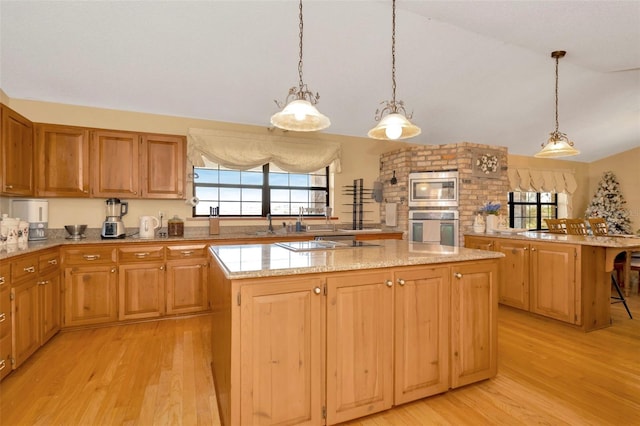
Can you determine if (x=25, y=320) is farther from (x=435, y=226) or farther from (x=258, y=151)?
(x=435, y=226)

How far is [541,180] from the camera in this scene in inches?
266

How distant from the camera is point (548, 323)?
331 cm

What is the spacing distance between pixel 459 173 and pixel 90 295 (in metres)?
4.90

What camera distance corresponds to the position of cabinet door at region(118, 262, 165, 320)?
128 inches

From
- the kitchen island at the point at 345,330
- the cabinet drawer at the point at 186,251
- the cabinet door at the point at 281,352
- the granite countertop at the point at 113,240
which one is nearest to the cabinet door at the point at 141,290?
the cabinet drawer at the point at 186,251

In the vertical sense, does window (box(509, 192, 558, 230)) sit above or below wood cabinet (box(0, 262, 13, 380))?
above

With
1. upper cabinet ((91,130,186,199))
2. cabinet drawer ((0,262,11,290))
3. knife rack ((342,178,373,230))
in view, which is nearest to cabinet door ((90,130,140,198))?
upper cabinet ((91,130,186,199))

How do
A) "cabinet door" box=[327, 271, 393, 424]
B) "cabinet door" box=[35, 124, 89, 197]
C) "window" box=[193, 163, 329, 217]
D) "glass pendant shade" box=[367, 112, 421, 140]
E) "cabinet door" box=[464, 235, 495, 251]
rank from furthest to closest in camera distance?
1. "window" box=[193, 163, 329, 217]
2. "cabinet door" box=[464, 235, 495, 251]
3. "cabinet door" box=[35, 124, 89, 197]
4. "glass pendant shade" box=[367, 112, 421, 140]
5. "cabinet door" box=[327, 271, 393, 424]

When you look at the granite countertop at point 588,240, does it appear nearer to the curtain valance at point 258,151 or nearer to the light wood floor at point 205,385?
the light wood floor at point 205,385

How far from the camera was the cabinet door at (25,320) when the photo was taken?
2248 millimetres

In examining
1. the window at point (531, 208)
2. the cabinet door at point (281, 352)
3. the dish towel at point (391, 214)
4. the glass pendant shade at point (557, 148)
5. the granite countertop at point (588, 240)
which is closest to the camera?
the cabinet door at point (281, 352)

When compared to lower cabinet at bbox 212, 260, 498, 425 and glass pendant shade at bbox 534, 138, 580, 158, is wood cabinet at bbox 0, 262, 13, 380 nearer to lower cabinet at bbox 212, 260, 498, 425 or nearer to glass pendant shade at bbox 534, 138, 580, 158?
lower cabinet at bbox 212, 260, 498, 425

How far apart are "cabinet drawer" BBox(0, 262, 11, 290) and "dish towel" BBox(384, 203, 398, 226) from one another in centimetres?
444

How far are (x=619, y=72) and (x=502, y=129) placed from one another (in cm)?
156
